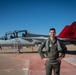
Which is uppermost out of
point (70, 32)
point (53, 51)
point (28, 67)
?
point (53, 51)

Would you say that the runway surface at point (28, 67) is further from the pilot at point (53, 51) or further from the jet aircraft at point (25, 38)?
the jet aircraft at point (25, 38)

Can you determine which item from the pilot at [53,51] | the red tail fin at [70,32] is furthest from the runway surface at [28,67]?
the red tail fin at [70,32]

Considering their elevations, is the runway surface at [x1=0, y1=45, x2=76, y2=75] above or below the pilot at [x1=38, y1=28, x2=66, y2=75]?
below

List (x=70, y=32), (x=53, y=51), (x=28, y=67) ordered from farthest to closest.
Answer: (x=70, y=32)
(x=28, y=67)
(x=53, y=51)

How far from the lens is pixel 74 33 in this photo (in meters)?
24.6

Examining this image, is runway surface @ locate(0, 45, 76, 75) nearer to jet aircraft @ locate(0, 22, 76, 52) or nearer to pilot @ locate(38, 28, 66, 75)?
pilot @ locate(38, 28, 66, 75)

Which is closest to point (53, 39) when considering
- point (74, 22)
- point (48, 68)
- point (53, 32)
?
point (53, 32)

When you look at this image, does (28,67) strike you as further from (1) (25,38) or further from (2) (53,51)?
(1) (25,38)

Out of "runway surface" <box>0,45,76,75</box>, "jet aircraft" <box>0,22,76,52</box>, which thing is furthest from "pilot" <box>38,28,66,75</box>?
"jet aircraft" <box>0,22,76,52</box>

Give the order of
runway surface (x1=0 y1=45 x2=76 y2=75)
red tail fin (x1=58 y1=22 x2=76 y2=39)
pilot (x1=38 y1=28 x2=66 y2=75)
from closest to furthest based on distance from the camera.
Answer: pilot (x1=38 y1=28 x2=66 y2=75)
runway surface (x1=0 y1=45 x2=76 y2=75)
red tail fin (x1=58 y1=22 x2=76 y2=39)

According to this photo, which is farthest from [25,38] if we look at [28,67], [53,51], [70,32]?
[53,51]

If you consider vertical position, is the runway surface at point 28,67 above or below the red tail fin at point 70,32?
below

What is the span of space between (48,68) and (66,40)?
1812 cm

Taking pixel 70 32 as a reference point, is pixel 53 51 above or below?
above
